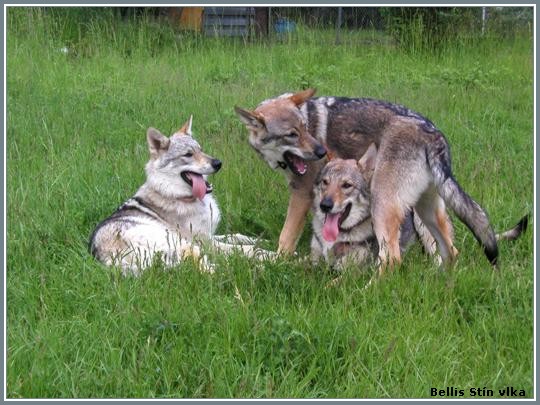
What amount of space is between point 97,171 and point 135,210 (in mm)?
1213

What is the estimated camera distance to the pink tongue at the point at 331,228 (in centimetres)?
477

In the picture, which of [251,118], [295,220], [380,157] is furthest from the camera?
[251,118]

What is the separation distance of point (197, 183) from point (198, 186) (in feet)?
0.09

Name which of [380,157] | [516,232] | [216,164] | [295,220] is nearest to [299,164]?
[295,220]

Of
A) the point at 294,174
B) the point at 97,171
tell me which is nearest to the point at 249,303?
the point at 294,174

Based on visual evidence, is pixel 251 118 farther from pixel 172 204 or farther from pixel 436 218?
pixel 436 218

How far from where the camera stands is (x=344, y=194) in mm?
4797

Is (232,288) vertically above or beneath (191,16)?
beneath

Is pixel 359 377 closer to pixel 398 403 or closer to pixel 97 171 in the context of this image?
pixel 398 403

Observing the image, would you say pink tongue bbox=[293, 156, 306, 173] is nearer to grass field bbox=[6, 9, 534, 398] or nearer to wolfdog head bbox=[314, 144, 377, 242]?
wolfdog head bbox=[314, 144, 377, 242]

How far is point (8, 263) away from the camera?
4.61 m

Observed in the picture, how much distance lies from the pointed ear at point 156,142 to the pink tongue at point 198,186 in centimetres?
36

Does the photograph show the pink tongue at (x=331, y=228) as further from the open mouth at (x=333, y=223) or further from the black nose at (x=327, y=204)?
the black nose at (x=327, y=204)

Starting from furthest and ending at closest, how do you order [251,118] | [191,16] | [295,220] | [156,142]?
[191,16]
[156,142]
[251,118]
[295,220]
